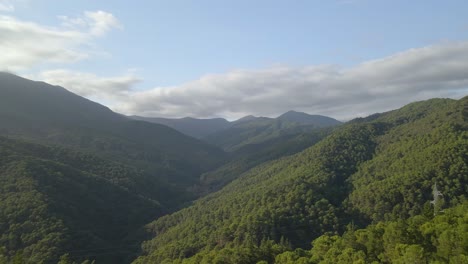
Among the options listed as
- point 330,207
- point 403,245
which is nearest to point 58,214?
point 330,207

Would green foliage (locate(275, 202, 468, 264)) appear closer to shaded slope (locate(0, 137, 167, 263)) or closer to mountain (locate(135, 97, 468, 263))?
mountain (locate(135, 97, 468, 263))

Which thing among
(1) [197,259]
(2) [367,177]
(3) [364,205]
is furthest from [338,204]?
(1) [197,259]

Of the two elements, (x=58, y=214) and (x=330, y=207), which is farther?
(x=58, y=214)

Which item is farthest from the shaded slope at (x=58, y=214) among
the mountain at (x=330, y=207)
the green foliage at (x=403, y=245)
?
the green foliage at (x=403, y=245)

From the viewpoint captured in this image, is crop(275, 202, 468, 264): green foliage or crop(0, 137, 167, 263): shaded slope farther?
crop(0, 137, 167, 263): shaded slope

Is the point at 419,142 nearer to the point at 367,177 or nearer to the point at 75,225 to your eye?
the point at 367,177

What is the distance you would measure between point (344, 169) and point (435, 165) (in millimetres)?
50945

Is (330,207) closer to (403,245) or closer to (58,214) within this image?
(403,245)

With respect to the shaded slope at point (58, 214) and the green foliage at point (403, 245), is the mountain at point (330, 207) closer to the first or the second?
the green foliage at point (403, 245)

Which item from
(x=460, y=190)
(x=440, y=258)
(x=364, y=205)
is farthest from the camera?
(x=364, y=205)

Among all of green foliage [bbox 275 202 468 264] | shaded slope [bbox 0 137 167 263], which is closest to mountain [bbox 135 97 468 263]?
green foliage [bbox 275 202 468 264]

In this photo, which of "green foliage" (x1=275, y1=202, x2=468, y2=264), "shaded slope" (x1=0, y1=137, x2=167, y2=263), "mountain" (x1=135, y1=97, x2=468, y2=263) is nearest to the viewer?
"green foliage" (x1=275, y1=202, x2=468, y2=264)

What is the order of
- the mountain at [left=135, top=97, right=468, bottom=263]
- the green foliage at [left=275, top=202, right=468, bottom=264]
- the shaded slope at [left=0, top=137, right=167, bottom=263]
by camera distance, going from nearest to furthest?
the green foliage at [left=275, top=202, right=468, bottom=264] < the mountain at [left=135, top=97, right=468, bottom=263] < the shaded slope at [left=0, top=137, right=167, bottom=263]

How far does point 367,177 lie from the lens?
157750mm
